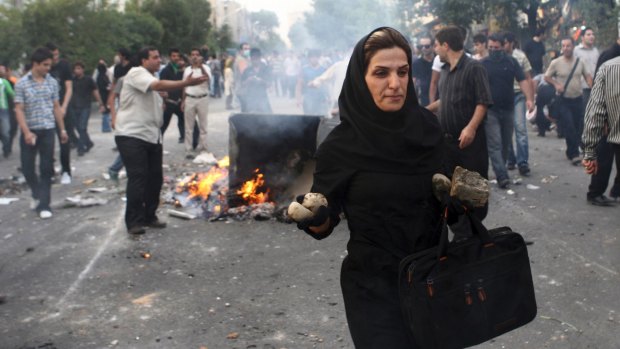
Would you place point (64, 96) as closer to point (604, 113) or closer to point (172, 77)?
point (172, 77)

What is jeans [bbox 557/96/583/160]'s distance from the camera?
9734mm

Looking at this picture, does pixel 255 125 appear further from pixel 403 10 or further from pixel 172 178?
pixel 403 10

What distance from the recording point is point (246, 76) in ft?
51.3

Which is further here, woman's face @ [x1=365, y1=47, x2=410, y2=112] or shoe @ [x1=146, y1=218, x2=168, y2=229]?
shoe @ [x1=146, y1=218, x2=168, y2=229]

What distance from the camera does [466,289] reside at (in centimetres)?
218

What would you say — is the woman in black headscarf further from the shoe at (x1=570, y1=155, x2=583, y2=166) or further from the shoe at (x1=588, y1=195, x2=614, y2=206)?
the shoe at (x1=570, y1=155, x2=583, y2=166)

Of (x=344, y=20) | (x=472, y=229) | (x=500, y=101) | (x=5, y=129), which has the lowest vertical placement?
(x=5, y=129)

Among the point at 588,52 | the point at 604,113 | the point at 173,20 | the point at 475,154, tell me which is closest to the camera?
the point at 604,113

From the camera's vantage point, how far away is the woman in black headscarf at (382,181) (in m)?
2.39

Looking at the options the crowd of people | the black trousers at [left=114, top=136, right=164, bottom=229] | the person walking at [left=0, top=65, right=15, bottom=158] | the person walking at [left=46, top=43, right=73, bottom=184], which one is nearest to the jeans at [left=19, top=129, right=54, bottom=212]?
the crowd of people

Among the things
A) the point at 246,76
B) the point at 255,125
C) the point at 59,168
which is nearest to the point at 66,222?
the point at 255,125

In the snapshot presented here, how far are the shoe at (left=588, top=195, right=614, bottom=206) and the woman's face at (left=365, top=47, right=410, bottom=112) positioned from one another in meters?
5.64

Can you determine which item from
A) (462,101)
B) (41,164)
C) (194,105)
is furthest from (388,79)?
(194,105)

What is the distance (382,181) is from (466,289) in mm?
495
